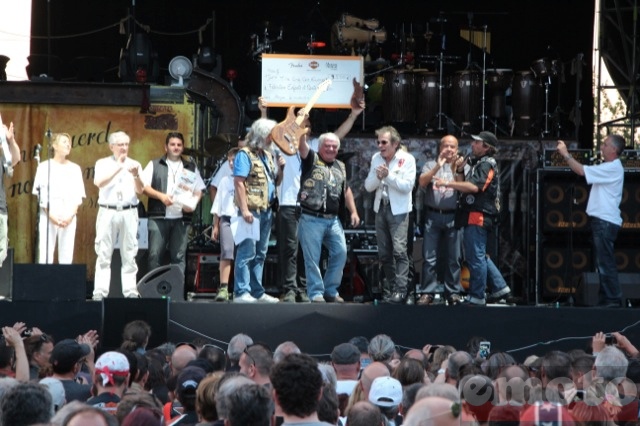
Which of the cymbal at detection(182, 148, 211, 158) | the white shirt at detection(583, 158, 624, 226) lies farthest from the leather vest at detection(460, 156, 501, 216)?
the cymbal at detection(182, 148, 211, 158)

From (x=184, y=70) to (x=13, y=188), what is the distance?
281cm

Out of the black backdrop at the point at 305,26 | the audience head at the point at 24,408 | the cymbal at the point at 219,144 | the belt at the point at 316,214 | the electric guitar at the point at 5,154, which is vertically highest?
the black backdrop at the point at 305,26

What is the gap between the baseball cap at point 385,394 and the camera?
21.6 feet

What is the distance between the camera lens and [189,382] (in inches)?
265

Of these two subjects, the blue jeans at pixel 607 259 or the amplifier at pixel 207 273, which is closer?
the blue jeans at pixel 607 259

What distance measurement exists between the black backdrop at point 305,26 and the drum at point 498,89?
0.55 m

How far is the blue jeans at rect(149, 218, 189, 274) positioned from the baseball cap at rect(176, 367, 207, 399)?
631 centimetres

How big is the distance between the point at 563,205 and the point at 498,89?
6.04 m

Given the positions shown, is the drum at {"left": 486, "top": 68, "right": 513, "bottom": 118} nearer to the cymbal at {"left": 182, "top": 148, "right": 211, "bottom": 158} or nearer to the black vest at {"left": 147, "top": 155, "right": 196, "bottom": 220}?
the cymbal at {"left": 182, "top": 148, "right": 211, "bottom": 158}

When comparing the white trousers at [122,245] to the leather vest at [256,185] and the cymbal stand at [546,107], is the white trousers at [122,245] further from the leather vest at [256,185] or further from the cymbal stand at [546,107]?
the cymbal stand at [546,107]

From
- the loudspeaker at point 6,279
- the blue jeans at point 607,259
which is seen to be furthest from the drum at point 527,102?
the loudspeaker at point 6,279

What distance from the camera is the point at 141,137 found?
14.4 m

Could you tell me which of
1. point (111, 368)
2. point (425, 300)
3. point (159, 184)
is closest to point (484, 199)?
point (425, 300)

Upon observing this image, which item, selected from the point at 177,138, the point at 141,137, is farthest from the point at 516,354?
the point at 141,137
